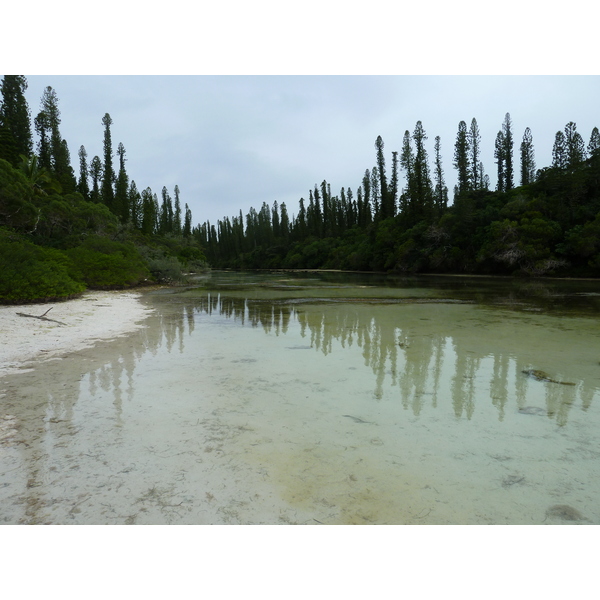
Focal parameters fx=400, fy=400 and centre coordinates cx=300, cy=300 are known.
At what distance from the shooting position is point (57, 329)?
7.53m

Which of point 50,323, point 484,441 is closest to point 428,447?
point 484,441

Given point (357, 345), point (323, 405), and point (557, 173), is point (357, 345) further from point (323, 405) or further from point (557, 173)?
point (557, 173)

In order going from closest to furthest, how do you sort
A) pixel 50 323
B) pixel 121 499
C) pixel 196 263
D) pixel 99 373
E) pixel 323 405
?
pixel 121 499 → pixel 323 405 → pixel 99 373 → pixel 50 323 → pixel 196 263

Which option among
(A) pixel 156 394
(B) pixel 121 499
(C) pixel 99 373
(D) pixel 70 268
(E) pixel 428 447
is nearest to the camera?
(B) pixel 121 499

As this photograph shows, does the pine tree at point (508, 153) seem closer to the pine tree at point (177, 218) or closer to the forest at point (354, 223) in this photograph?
the forest at point (354, 223)

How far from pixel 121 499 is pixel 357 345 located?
4780 mm

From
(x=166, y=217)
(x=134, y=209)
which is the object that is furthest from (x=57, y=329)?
Answer: (x=166, y=217)

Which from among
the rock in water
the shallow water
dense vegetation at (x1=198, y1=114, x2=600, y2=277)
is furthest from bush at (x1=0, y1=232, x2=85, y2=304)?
dense vegetation at (x1=198, y1=114, x2=600, y2=277)

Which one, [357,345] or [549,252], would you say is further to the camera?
[549,252]

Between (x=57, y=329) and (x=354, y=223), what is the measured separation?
65.8 m

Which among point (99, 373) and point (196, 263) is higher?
point (196, 263)

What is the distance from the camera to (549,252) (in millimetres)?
28562

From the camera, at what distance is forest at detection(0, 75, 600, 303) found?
57.1 feet

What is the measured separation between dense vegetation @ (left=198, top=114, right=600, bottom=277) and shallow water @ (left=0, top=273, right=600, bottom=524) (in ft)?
86.2
